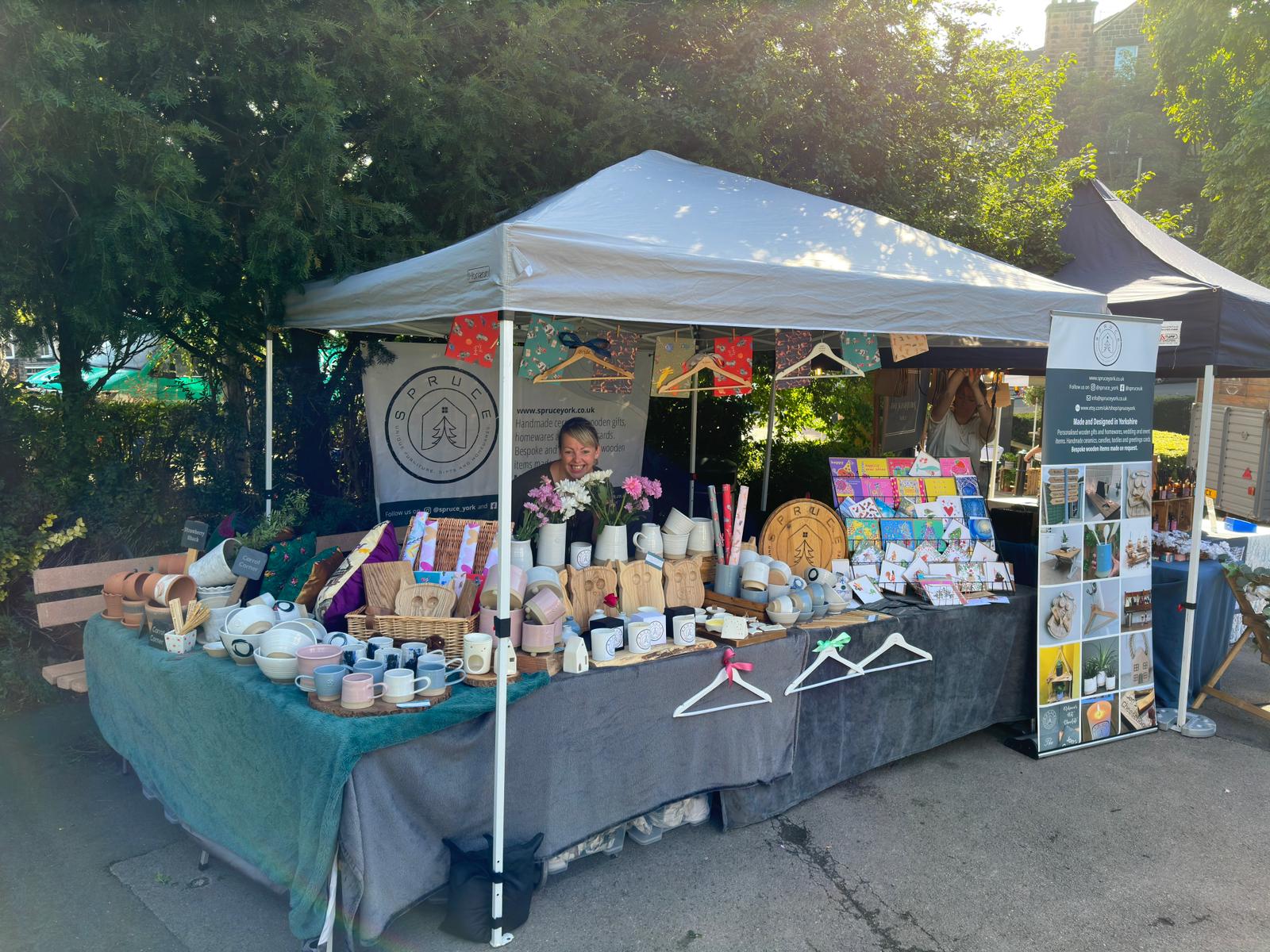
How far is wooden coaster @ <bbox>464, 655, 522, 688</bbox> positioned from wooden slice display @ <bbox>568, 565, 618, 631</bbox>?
16.1 inches

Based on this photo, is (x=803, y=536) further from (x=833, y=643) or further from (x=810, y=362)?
(x=810, y=362)

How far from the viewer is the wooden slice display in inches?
118

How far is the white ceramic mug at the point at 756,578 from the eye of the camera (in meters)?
3.34

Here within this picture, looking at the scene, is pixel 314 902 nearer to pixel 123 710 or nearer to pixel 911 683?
pixel 123 710

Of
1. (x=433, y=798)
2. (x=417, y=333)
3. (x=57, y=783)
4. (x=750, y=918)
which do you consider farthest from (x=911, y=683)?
(x=57, y=783)

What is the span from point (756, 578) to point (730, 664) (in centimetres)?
48

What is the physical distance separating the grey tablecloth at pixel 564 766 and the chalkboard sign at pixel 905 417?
4.10 meters

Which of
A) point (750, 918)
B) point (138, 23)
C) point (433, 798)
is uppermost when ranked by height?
point (138, 23)

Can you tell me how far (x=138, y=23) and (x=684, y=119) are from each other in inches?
115

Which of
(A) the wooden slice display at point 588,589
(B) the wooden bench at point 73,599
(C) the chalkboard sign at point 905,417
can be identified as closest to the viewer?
(A) the wooden slice display at point 588,589

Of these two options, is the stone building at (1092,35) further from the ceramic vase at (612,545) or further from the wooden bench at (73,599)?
the wooden bench at (73,599)

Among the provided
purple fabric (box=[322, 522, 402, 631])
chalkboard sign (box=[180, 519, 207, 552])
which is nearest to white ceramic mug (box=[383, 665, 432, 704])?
purple fabric (box=[322, 522, 402, 631])

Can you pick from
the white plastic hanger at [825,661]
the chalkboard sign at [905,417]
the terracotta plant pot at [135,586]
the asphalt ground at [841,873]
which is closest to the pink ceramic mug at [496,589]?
the asphalt ground at [841,873]

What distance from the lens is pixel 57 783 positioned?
3.45 m
